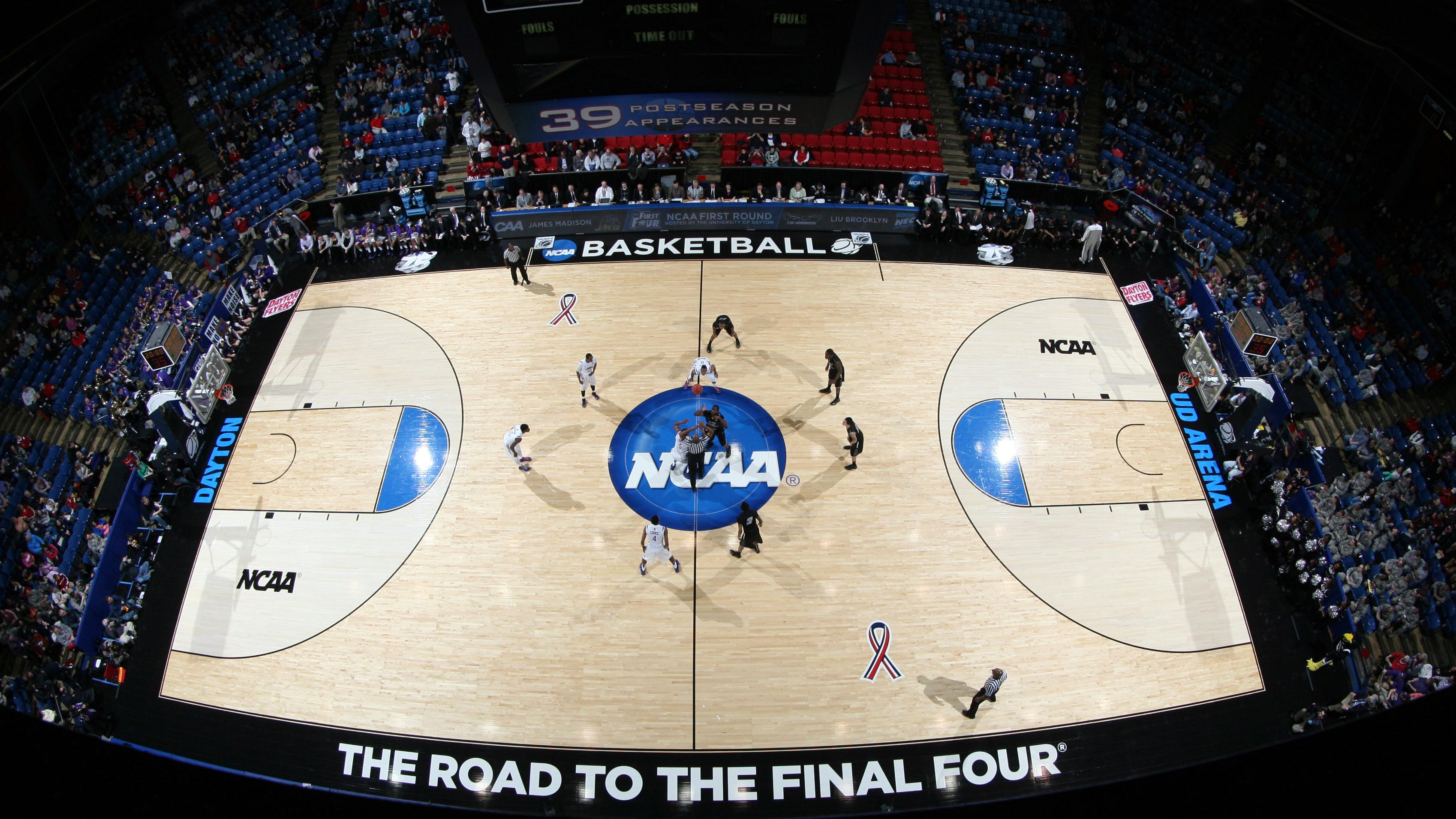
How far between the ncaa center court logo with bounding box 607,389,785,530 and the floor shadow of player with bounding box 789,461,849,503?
523 mm

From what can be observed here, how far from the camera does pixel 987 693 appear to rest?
13.3 meters

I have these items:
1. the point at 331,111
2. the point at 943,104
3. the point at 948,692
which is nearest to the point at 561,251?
the point at 331,111

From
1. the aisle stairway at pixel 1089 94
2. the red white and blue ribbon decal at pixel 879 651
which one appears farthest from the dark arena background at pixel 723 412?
the aisle stairway at pixel 1089 94

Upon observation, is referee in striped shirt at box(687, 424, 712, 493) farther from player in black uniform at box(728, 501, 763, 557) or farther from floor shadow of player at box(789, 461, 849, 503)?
floor shadow of player at box(789, 461, 849, 503)

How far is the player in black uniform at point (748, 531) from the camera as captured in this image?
→ 15.0m

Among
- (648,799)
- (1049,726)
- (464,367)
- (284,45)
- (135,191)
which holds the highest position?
(284,45)

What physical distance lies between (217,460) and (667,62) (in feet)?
44.7

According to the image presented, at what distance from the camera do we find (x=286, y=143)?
991 inches

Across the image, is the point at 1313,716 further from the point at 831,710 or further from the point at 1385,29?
the point at 1385,29

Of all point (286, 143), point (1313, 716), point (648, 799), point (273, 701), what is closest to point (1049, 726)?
point (1313, 716)

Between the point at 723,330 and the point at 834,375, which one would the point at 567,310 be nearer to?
the point at 723,330

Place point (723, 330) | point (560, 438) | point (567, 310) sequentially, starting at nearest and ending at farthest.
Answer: point (560, 438), point (723, 330), point (567, 310)

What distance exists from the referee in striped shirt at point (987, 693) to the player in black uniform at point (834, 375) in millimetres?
7057

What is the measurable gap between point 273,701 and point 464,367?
328 inches
